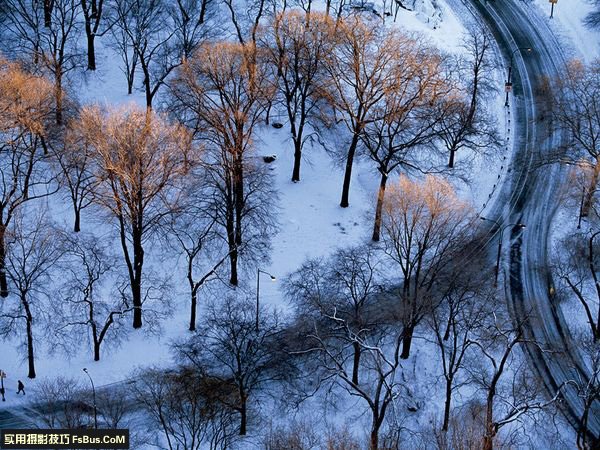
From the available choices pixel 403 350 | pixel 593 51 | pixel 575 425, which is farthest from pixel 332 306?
pixel 593 51

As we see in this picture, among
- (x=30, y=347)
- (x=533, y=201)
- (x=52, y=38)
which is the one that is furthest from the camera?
(x=52, y=38)

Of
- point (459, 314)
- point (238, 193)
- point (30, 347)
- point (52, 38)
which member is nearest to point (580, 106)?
point (459, 314)

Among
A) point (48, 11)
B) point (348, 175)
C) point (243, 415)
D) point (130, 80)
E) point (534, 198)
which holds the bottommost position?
point (243, 415)

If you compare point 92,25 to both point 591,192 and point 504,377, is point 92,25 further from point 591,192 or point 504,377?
point 504,377

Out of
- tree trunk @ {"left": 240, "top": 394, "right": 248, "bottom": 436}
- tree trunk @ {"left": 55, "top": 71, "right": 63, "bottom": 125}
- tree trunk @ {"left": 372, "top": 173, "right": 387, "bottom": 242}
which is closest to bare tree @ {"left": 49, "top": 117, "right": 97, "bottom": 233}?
tree trunk @ {"left": 55, "top": 71, "right": 63, "bottom": 125}

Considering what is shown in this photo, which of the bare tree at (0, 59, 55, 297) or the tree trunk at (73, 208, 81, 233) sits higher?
the bare tree at (0, 59, 55, 297)

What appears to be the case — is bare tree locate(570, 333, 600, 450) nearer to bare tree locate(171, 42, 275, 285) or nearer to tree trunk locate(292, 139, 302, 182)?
bare tree locate(171, 42, 275, 285)
